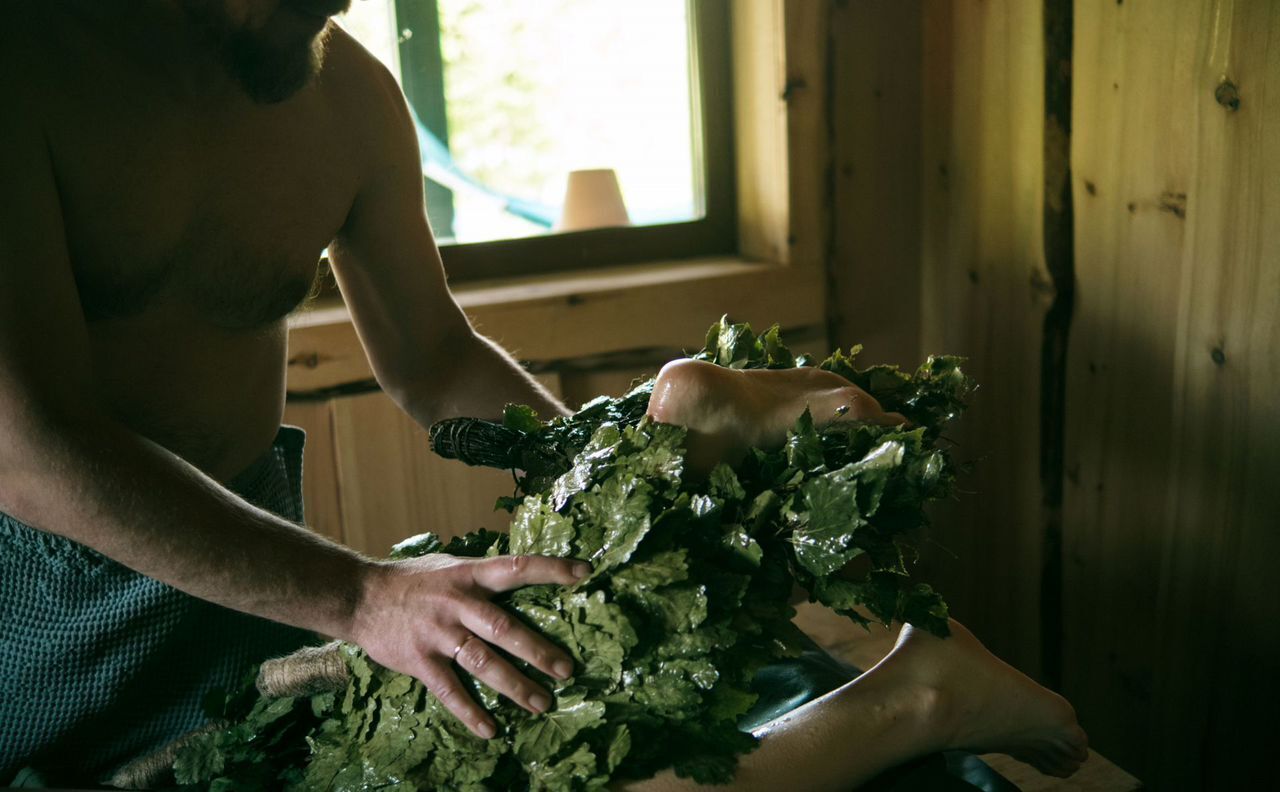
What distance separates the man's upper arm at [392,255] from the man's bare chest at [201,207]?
66mm

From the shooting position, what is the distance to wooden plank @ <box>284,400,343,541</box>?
2.16 m

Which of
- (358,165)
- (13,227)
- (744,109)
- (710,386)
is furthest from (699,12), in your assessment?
(13,227)

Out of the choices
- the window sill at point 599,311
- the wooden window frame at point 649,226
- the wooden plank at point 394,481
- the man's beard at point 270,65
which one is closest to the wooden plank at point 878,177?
the window sill at point 599,311

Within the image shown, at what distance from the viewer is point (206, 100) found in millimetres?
1446

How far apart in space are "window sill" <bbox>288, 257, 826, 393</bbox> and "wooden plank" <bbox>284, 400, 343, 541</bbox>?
0.16 feet

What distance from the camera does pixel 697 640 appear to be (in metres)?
1.09

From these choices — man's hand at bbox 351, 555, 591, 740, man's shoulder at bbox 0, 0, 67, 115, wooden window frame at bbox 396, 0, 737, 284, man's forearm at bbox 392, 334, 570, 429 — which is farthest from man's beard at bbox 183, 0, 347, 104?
wooden window frame at bbox 396, 0, 737, 284

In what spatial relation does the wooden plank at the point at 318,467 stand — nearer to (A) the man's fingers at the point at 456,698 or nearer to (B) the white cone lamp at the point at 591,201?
(B) the white cone lamp at the point at 591,201

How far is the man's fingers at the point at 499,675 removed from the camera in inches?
42.7

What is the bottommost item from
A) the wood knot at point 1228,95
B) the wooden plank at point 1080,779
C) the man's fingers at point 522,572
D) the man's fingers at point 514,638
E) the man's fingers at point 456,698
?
the wooden plank at point 1080,779

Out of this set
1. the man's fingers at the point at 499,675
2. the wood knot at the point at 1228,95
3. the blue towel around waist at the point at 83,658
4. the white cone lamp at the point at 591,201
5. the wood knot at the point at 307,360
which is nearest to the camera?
the man's fingers at the point at 499,675

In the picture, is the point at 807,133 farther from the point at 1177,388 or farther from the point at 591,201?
the point at 1177,388

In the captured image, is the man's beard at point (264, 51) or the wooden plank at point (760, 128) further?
the wooden plank at point (760, 128)

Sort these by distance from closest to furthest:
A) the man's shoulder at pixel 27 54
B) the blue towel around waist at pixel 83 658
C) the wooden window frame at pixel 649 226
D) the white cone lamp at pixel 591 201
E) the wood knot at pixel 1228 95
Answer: the man's shoulder at pixel 27 54 < the blue towel around waist at pixel 83 658 < the wood knot at pixel 1228 95 < the wooden window frame at pixel 649 226 < the white cone lamp at pixel 591 201
